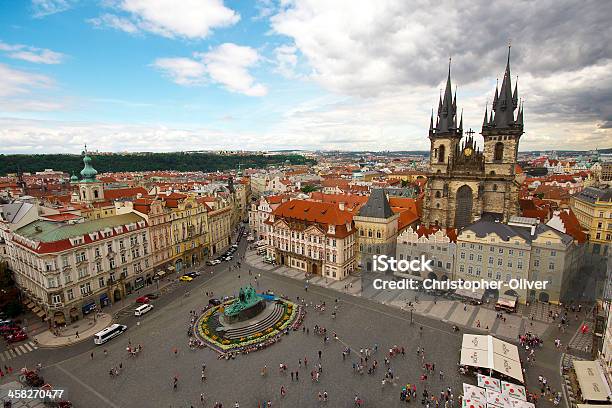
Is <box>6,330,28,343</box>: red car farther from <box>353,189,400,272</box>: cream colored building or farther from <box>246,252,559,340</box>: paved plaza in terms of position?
<box>353,189,400,272</box>: cream colored building

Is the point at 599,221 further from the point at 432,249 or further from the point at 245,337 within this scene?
the point at 245,337

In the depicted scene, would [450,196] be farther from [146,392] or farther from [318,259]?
[146,392]

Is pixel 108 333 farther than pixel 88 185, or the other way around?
pixel 88 185

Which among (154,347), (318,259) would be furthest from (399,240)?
(154,347)

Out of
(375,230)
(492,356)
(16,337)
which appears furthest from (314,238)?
(16,337)

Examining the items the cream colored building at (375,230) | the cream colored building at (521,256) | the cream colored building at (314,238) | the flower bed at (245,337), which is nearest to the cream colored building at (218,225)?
the cream colored building at (314,238)

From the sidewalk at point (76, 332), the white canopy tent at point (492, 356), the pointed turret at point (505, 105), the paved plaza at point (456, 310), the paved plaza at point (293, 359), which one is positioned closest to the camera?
the paved plaza at point (293, 359)

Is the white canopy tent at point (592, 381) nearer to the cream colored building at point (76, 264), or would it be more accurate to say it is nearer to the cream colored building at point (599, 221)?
the cream colored building at point (599, 221)
